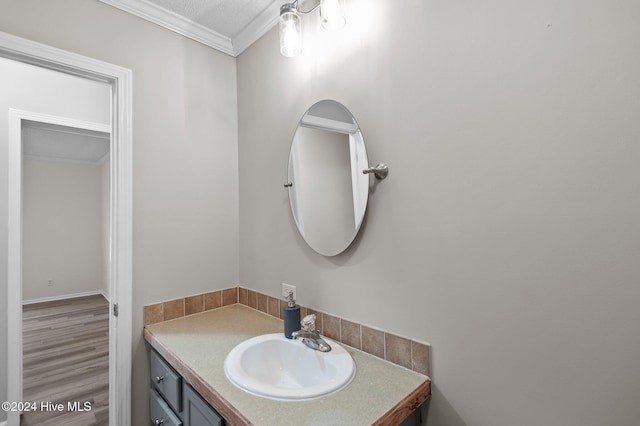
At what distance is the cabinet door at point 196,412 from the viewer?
3.17 ft

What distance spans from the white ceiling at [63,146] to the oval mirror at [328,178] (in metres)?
3.26

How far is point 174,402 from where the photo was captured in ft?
3.99

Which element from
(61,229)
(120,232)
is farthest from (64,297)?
(120,232)

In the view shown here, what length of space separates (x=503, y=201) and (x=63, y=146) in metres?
5.73

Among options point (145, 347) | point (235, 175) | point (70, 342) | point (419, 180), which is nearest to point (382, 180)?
point (419, 180)

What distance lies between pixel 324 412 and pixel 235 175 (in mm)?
1431

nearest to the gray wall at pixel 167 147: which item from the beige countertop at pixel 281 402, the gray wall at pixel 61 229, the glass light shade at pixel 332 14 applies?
the beige countertop at pixel 281 402

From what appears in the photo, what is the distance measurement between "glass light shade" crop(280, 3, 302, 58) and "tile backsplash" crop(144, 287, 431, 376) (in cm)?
113

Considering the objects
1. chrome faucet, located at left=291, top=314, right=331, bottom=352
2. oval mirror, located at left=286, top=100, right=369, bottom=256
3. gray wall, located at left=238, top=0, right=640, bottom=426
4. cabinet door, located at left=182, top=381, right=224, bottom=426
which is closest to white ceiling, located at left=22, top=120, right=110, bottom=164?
oval mirror, located at left=286, top=100, right=369, bottom=256

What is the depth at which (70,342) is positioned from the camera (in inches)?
129

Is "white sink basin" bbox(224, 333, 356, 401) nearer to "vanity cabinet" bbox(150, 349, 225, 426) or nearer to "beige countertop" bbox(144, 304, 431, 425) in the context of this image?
"beige countertop" bbox(144, 304, 431, 425)

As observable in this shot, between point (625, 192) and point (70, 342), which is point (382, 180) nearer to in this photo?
point (625, 192)

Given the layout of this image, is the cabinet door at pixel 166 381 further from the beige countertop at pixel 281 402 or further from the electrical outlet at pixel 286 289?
the electrical outlet at pixel 286 289

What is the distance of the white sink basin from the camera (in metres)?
0.93
